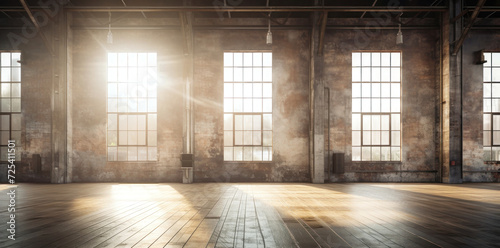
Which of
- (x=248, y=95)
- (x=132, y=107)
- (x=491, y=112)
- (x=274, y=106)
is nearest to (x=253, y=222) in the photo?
(x=274, y=106)

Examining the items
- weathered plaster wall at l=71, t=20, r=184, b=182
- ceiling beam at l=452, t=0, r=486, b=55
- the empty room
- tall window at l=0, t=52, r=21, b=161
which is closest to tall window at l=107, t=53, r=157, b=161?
the empty room

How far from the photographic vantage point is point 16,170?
11023mm

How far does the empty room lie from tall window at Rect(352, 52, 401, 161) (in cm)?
5

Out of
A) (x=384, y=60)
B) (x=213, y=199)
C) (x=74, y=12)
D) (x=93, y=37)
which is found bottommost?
(x=213, y=199)

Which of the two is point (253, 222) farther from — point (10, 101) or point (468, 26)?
point (10, 101)

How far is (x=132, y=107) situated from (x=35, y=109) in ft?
11.5

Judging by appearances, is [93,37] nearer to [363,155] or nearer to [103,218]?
[103,218]

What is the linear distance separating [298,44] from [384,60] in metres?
3.42

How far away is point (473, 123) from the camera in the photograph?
11.2 metres

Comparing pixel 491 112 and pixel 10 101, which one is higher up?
pixel 10 101

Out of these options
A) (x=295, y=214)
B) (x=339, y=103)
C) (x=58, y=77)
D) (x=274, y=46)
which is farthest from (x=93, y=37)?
(x=295, y=214)

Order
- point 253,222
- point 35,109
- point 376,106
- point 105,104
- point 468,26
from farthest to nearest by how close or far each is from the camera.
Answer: point 376,106, point 105,104, point 35,109, point 468,26, point 253,222

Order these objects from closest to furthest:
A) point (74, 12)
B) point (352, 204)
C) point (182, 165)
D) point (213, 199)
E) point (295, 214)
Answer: point (295, 214) < point (352, 204) < point (213, 199) < point (182, 165) < point (74, 12)

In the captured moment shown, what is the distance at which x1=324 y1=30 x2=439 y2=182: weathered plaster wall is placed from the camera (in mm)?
11320
